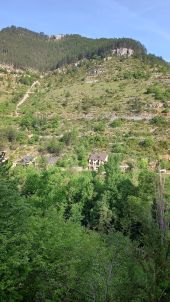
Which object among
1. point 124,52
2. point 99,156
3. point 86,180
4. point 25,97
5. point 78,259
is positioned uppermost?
point 124,52

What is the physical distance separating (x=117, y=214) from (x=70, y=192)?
21.3ft

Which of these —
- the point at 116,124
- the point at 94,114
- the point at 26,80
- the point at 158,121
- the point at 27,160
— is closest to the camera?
the point at 27,160

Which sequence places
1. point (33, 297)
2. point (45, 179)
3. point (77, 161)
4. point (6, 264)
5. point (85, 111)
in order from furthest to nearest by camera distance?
point (85, 111) → point (77, 161) → point (45, 179) → point (33, 297) → point (6, 264)

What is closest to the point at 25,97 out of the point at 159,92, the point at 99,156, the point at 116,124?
the point at 159,92

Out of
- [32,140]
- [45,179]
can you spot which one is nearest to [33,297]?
[45,179]

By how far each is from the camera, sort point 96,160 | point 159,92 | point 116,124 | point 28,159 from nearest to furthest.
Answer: point 96,160, point 28,159, point 116,124, point 159,92

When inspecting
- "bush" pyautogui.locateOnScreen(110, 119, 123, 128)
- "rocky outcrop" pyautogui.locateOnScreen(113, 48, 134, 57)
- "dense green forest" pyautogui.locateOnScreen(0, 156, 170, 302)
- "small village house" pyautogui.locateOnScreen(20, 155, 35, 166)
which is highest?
"rocky outcrop" pyautogui.locateOnScreen(113, 48, 134, 57)

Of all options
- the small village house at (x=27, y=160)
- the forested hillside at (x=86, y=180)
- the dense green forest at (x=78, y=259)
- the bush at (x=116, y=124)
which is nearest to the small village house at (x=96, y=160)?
the forested hillside at (x=86, y=180)

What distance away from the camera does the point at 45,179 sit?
41.3 meters

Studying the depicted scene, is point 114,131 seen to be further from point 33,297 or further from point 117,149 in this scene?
point 33,297

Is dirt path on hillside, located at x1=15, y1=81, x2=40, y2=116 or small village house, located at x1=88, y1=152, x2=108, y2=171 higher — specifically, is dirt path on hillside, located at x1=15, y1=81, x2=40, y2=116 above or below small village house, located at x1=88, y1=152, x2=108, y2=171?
above

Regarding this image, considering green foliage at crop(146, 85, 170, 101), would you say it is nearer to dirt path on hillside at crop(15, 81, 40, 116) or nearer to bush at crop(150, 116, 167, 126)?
bush at crop(150, 116, 167, 126)

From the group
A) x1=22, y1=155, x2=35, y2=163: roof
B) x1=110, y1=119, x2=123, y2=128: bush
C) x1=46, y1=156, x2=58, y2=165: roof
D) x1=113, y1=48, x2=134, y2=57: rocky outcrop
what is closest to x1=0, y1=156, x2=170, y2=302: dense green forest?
x1=46, y1=156, x2=58, y2=165: roof

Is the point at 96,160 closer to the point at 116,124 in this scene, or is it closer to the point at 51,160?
the point at 51,160
